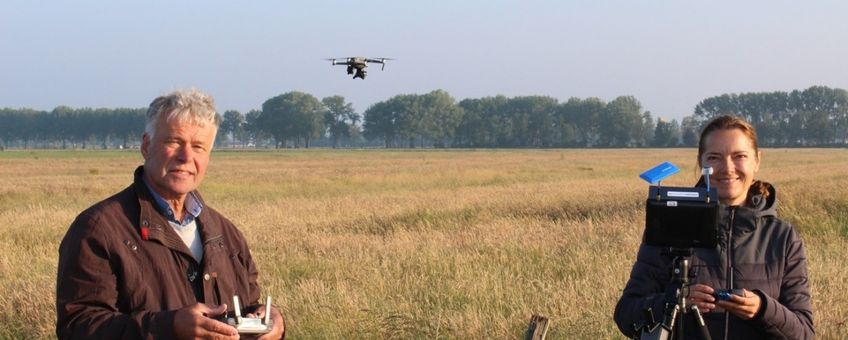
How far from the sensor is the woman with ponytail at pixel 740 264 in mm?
3586

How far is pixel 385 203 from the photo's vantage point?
2094 centimetres

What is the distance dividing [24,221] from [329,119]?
156893mm

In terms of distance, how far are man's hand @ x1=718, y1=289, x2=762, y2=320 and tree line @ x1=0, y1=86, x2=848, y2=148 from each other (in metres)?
121

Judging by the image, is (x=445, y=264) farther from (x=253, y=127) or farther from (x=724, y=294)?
(x=253, y=127)

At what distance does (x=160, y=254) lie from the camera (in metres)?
3.39

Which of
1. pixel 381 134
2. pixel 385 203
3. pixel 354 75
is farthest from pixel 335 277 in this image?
pixel 381 134

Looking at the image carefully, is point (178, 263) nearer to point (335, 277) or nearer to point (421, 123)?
point (335, 277)

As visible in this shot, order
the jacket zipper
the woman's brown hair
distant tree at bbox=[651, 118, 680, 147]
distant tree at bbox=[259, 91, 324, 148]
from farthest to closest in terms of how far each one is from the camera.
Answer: distant tree at bbox=[259, 91, 324, 148] → distant tree at bbox=[651, 118, 680, 147] → the woman's brown hair → the jacket zipper

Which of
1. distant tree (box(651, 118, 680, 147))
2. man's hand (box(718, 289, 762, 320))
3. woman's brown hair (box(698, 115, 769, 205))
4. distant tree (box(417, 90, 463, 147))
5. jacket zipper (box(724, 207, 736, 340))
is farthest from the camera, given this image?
distant tree (box(417, 90, 463, 147))

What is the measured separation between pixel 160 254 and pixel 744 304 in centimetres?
217

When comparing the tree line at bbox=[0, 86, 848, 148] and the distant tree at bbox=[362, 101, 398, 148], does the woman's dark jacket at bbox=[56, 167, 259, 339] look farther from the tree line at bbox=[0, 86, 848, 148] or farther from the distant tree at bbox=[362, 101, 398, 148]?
the distant tree at bbox=[362, 101, 398, 148]

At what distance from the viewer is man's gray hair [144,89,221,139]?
3455 millimetres

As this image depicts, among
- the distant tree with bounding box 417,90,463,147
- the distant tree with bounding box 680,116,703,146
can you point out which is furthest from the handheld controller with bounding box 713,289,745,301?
the distant tree with bounding box 417,90,463,147

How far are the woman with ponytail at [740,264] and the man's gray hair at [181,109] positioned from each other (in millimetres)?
1854
